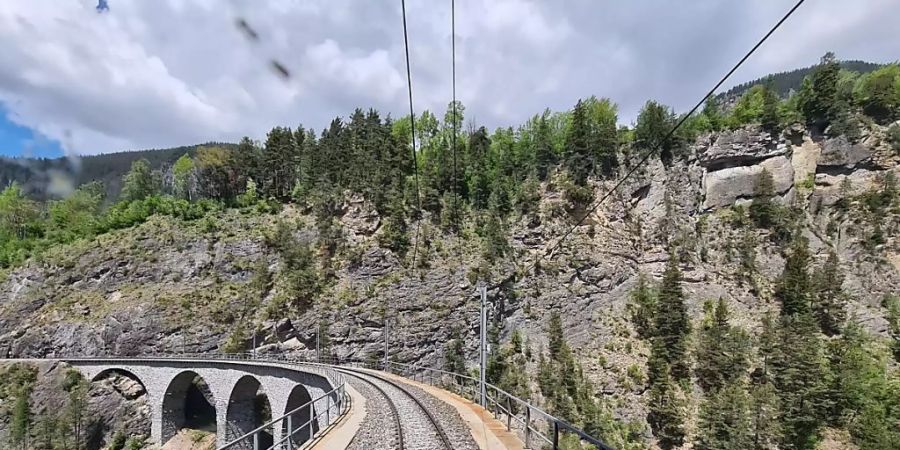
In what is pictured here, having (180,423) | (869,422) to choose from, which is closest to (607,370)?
(869,422)

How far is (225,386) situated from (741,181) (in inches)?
2416

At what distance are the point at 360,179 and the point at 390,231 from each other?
38.8 ft

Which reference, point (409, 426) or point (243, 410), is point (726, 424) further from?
point (243, 410)

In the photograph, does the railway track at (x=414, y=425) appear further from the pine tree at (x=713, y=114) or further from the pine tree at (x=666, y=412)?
the pine tree at (x=713, y=114)

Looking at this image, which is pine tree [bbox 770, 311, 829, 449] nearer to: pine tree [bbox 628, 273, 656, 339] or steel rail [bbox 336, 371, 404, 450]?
pine tree [bbox 628, 273, 656, 339]

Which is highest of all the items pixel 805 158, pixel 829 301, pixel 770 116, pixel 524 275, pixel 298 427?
pixel 770 116

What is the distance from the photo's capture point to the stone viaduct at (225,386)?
2959cm

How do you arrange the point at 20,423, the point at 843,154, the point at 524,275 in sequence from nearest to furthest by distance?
1. the point at 20,423
2. the point at 524,275
3. the point at 843,154

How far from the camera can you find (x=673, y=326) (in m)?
45.1

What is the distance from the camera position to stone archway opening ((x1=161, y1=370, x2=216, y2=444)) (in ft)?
140

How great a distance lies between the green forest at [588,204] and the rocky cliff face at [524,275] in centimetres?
190

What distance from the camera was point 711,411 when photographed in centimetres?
3691

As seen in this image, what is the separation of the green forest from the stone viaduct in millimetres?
13481

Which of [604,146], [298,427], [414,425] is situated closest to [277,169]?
[604,146]
